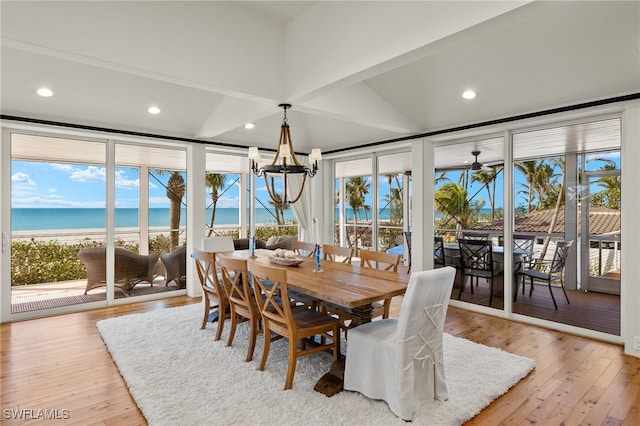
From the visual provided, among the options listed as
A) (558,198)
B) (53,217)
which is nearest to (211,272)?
(53,217)

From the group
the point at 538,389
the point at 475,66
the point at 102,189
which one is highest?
the point at 475,66

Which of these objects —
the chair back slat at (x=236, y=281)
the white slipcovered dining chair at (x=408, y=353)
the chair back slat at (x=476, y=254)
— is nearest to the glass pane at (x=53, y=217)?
the chair back slat at (x=236, y=281)

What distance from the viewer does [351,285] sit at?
2.84 meters

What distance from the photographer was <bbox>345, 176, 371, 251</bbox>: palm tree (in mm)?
6359

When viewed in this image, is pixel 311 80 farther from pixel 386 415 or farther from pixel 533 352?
pixel 533 352

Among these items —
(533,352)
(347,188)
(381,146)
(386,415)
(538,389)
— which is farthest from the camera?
(347,188)

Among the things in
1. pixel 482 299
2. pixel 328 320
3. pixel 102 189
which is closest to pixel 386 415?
pixel 328 320

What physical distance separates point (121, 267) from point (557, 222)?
18.2 ft

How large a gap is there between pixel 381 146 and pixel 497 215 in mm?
2010

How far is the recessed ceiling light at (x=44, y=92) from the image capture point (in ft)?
12.4

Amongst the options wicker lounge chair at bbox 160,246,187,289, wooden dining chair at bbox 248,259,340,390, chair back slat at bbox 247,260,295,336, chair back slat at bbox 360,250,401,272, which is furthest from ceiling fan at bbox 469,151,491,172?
wicker lounge chair at bbox 160,246,187,289

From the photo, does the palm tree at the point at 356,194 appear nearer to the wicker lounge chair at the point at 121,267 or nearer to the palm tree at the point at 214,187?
the palm tree at the point at 214,187

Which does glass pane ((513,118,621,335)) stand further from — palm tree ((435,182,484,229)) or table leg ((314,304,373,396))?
table leg ((314,304,373,396))

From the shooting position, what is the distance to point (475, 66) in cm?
354
